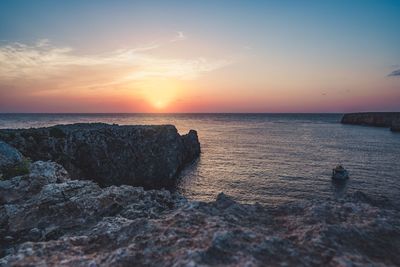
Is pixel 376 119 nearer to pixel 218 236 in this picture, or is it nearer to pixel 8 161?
pixel 8 161

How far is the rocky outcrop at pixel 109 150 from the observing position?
30750mm

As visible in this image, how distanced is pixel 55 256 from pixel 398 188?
138ft

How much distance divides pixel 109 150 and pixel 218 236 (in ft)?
117

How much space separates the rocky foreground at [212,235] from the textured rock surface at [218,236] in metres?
0.02

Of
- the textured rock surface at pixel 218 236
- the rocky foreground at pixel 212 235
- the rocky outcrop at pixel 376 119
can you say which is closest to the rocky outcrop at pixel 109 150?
the rocky foreground at pixel 212 235

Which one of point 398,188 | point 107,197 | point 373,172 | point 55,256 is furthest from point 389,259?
point 373,172

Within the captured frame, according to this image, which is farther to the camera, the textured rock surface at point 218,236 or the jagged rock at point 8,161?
the jagged rock at point 8,161

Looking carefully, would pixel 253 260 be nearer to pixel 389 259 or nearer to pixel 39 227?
pixel 389 259

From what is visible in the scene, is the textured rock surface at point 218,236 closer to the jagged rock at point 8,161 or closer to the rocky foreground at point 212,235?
the rocky foreground at point 212,235

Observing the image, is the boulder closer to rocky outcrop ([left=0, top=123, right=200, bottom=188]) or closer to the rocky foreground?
the rocky foreground

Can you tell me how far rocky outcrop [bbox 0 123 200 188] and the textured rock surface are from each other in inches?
993

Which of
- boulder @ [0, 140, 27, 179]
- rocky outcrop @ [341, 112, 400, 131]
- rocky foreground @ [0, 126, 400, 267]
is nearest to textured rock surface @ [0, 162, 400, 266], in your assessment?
rocky foreground @ [0, 126, 400, 267]

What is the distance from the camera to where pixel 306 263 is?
4234mm

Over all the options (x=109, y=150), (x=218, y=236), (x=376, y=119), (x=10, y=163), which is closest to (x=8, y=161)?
(x=10, y=163)
